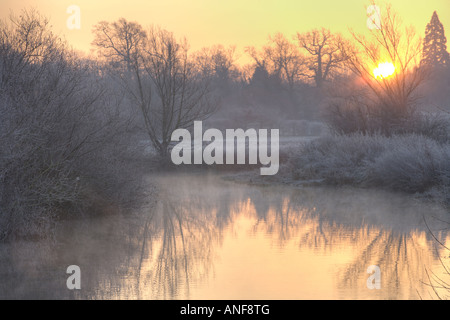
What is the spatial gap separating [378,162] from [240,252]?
34.9 feet

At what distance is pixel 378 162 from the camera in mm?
20594

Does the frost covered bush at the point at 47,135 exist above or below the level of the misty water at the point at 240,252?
above

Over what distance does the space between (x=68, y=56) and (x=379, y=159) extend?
1135cm

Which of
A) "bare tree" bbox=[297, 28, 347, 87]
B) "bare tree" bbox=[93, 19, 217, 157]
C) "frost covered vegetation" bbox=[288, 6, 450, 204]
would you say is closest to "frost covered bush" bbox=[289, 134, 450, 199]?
"frost covered vegetation" bbox=[288, 6, 450, 204]

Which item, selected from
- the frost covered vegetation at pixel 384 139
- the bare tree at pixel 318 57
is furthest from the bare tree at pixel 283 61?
the frost covered vegetation at pixel 384 139

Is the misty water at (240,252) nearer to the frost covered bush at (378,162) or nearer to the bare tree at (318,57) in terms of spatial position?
the frost covered bush at (378,162)

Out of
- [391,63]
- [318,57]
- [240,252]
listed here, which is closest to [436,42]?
[318,57]

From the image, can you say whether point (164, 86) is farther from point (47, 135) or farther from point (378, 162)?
point (47, 135)

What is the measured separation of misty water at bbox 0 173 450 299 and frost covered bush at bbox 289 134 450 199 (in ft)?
3.79

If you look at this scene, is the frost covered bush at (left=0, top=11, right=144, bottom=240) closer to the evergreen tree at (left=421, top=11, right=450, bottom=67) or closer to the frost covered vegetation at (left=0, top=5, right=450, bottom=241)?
the frost covered vegetation at (left=0, top=5, right=450, bottom=241)

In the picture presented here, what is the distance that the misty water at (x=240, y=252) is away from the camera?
8.59 m

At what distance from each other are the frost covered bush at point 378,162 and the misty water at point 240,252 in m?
1.16
